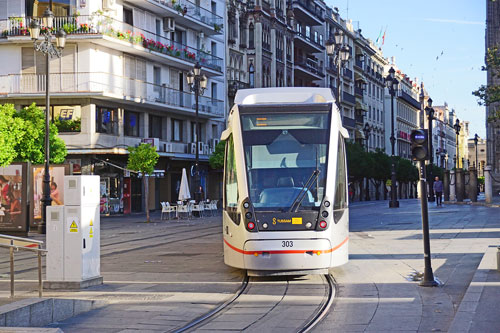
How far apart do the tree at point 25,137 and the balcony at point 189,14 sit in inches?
540

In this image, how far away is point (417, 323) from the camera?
31.0 ft

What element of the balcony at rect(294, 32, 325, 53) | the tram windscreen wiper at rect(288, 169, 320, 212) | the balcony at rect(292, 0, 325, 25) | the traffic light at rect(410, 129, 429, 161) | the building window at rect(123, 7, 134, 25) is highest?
the balcony at rect(292, 0, 325, 25)

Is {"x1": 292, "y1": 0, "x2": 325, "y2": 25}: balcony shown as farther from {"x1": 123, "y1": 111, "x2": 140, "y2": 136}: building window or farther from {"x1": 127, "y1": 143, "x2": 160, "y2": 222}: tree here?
{"x1": 127, "y1": 143, "x2": 160, "y2": 222}: tree

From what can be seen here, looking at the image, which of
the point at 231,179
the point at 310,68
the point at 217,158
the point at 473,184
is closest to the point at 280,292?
the point at 231,179

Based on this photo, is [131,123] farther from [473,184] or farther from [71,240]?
[71,240]

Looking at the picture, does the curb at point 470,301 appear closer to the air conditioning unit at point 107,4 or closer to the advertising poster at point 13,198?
the advertising poster at point 13,198

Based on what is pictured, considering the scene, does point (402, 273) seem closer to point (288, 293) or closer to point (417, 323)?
point (288, 293)

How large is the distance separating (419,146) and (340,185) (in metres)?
2.02

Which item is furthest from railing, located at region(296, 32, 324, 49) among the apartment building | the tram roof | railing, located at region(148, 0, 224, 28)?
the tram roof

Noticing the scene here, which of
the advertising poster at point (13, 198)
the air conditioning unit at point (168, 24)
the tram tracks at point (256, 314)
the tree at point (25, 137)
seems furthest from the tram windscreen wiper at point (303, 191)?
the air conditioning unit at point (168, 24)

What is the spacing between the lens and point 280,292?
1252 centimetres

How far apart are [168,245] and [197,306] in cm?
1237

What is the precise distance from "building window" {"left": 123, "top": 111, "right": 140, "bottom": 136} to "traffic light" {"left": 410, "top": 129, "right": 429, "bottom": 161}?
3695 cm

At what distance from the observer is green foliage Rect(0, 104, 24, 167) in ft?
102
